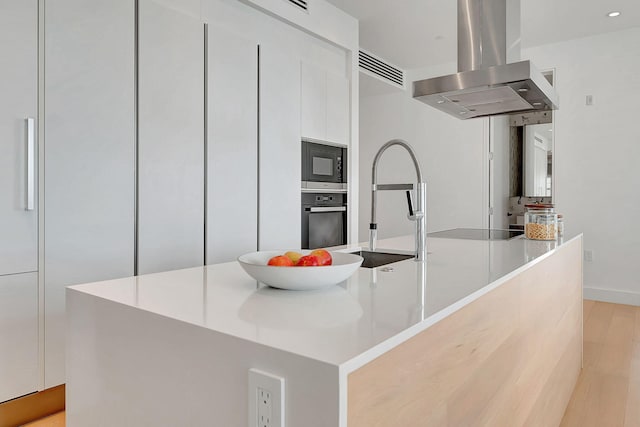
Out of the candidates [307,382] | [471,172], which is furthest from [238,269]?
[471,172]

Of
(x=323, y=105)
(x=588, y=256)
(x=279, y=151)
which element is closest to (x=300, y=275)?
(x=279, y=151)

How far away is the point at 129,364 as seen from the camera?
100cm

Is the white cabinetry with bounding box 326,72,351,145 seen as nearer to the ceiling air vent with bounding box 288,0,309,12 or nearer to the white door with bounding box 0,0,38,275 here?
the ceiling air vent with bounding box 288,0,309,12

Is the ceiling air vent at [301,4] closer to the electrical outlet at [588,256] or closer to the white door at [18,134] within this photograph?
the white door at [18,134]

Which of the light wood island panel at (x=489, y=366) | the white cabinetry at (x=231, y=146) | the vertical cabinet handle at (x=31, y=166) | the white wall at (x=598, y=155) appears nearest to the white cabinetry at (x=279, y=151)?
the white cabinetry at (x=231, y=146)

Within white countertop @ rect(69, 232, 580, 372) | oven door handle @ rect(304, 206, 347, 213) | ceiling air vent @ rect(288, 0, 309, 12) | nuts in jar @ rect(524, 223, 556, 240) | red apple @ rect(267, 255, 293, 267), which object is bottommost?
white countertop @ rect(69, 232, 580, 372)

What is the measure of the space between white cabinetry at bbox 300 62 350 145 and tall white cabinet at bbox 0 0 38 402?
1.99 m

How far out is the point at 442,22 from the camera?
4.09m

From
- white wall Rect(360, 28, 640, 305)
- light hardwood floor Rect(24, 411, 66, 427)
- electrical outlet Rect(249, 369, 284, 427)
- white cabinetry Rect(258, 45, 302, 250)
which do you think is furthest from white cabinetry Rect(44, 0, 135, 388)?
white wall Rect(360, 28, 640, 305)

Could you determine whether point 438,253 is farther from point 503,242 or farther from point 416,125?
point 416,125

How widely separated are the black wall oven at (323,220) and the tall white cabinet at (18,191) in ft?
6.58

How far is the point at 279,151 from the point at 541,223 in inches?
74.2

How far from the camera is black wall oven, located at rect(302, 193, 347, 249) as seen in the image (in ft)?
12.0

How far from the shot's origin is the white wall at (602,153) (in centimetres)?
440
